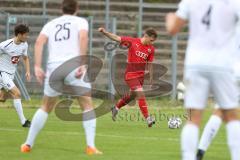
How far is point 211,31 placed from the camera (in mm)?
8734

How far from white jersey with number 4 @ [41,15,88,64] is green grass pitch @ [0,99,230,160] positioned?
1.47 m

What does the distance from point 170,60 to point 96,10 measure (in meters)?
3.43

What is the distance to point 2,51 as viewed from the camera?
58.3 ft

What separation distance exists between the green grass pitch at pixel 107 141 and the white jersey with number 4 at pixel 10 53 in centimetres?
123

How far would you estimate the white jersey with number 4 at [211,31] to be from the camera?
28.7 feet

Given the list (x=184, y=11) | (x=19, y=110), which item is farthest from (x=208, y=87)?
(x=19, y=110)

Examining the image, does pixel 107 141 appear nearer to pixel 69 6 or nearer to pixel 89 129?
pixel 89 129

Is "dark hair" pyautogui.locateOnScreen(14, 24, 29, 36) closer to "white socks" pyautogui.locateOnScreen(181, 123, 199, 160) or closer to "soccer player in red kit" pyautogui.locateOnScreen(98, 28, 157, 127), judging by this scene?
"soccer player in red kit" pyautogui.locateOnScreen(98, 28, 157, 127)

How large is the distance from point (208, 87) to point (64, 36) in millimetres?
3389

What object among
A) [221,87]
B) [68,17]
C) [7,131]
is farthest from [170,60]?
[221,87]

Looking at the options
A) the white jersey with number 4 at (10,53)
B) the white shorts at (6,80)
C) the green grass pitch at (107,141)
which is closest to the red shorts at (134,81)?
the green grass pitch at (107,141)

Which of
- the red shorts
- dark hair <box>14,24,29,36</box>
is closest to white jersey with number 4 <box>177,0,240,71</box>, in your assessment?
dark hair <box>14,24,29,36</box>

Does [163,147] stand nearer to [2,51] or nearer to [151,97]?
[2,51]

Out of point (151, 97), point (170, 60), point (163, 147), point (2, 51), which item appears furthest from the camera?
point (170, 60)
